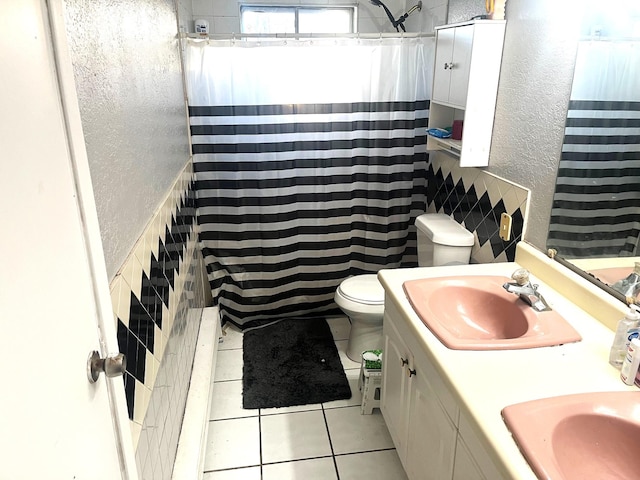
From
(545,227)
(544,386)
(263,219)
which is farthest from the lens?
(263,219)

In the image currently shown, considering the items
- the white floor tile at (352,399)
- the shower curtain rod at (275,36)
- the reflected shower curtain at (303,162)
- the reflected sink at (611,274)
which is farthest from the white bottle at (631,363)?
the shower curtain rod at (275,36)

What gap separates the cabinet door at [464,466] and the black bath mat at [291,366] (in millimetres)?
1151

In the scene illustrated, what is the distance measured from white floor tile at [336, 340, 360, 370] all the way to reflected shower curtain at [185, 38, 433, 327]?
1.09 ft

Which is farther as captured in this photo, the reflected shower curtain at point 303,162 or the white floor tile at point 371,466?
the reflected shower curtain at point 303,162

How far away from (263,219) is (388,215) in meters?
0.75

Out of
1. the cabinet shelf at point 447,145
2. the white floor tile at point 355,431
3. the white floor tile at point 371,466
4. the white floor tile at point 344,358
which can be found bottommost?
the white floor tile at point 371,466

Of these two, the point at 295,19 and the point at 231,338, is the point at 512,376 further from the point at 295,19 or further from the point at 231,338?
the point at 295,19

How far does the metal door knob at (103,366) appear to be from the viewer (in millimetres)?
875

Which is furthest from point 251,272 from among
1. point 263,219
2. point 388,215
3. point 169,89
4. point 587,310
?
point 587,310

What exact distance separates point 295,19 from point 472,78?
1.59m

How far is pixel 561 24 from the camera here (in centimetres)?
161

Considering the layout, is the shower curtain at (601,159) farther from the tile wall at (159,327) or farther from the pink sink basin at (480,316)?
the tile wall at (159,327)

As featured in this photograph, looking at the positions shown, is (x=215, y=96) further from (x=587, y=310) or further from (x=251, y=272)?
(x=587, y=310)

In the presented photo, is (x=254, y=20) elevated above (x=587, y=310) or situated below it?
above
